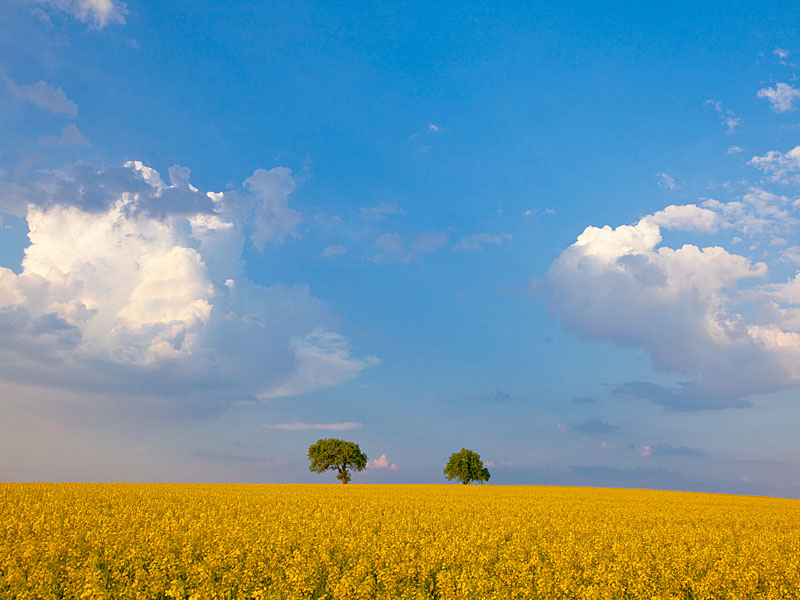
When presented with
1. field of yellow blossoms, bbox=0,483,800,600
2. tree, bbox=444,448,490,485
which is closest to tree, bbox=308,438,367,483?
tree, bbox=444,448,490,485

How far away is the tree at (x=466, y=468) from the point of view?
282 feet

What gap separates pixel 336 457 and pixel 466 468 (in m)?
21.1

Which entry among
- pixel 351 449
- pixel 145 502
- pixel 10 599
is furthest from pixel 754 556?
pixel 351 449

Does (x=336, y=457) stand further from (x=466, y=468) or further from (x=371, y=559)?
(x=371, y=559)

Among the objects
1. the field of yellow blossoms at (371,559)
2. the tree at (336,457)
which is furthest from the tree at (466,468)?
the field of yellow blossoms at (371,559)

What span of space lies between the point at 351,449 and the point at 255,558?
72883 mm

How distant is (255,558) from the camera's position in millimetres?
13016

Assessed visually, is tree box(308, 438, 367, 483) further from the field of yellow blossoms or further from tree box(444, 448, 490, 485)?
the field of yellow blossoms

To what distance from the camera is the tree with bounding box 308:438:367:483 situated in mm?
83250

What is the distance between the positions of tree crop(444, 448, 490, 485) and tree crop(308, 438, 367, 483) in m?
14.6


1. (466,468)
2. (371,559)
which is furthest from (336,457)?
(371,559)

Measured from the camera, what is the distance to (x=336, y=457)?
83.4 m

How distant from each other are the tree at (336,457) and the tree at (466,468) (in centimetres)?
1464

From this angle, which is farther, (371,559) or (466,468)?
(466,468)
